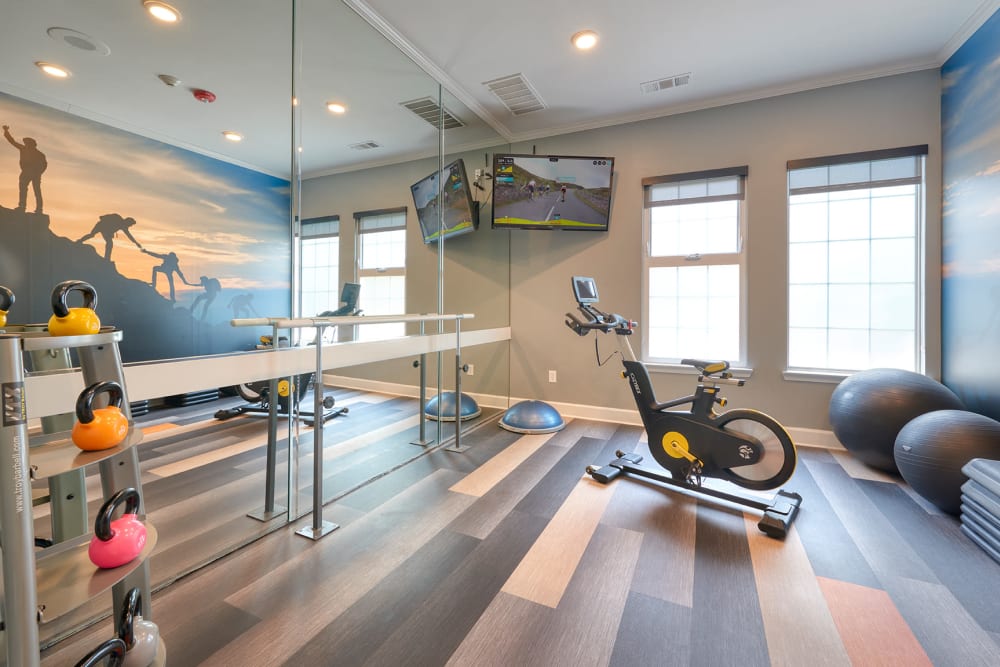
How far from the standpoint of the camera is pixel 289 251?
6.88 feet

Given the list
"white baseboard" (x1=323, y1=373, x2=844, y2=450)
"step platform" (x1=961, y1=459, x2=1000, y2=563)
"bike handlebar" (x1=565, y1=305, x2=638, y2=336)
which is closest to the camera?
"step platform" (x1=961, y1=459, x2=1000, y2=563)

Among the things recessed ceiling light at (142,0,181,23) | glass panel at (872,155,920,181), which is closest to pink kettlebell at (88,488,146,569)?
recessed ceiling light at (142,0,181,23)

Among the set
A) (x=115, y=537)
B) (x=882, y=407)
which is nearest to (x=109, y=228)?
(x=115, y=537)

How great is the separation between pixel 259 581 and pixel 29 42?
1.96m

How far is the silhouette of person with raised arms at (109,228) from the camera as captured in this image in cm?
139

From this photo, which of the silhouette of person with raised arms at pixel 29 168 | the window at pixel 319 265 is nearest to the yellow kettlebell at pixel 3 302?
the silhouette of person with raised arms at pixel 29 168

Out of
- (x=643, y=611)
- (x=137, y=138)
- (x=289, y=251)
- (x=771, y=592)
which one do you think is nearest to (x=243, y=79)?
(x=137, y=138)

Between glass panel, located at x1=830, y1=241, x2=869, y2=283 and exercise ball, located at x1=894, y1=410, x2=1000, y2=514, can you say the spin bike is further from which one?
glass panel, located at x1=830, y1=241, x2=869, y2=283

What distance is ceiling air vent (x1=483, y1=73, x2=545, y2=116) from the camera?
340 centimetres

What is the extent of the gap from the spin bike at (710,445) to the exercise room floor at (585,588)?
119 mm

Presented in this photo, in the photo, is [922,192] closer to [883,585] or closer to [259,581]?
[883,585]

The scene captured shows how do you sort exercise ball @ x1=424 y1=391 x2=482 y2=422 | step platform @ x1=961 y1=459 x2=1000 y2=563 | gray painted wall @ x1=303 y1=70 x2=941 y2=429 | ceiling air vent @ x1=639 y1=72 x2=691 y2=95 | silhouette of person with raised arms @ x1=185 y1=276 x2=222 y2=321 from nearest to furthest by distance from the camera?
silhouette of person with raised arms @ x1=185 y1=276 x2=222 y2=321 < step platform @ x1=961 y1=459 x2=1000 y2=563 < gray painted wall @ x1=303 y1=70 x2=941 y2=429 < ceiling air vent @ x1=639 y1=72 x2=691 y2=95 < exercise ball @ x1=424 y1=391 x2=482 y2=422

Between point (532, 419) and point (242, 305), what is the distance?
2524 mm

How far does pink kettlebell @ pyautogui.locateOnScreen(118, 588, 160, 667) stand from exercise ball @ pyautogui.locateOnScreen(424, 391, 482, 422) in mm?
2289
